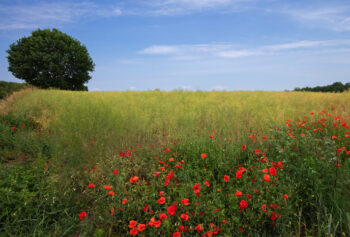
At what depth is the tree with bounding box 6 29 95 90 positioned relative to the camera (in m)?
20.9

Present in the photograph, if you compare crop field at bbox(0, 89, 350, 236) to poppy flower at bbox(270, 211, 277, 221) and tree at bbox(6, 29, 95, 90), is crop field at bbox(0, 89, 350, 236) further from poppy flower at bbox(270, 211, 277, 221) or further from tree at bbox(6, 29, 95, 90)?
tree at bbox(6, 29, 95, 90)

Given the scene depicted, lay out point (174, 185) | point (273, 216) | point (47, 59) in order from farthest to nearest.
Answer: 1. point (47, 59)
2. point (174, 185)
3. point (273, 216)

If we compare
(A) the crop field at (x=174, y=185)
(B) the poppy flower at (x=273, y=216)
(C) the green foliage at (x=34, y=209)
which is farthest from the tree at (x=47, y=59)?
(B) the poppy flower at (x=273, y=216)

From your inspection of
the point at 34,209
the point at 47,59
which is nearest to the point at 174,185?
the point at 34,209

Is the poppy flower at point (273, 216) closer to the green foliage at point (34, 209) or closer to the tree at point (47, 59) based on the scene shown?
the green foliage at point (34, 209)

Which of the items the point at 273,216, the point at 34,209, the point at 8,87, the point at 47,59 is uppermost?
the point at 47,59

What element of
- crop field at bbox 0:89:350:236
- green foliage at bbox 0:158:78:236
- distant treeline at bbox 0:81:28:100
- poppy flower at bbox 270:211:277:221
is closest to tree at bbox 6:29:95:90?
distant treeline at bbox 0:81:28:100

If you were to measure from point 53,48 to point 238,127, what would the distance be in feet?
71.3

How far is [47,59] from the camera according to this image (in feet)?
68.0

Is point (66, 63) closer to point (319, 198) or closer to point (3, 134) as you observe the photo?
point (3, 134)

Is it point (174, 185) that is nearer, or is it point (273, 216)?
point (273, 216)

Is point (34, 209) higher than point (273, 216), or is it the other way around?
point (273, 216)

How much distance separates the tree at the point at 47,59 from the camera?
68.6 ft

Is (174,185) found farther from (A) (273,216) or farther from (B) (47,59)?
(B) (47,59)
